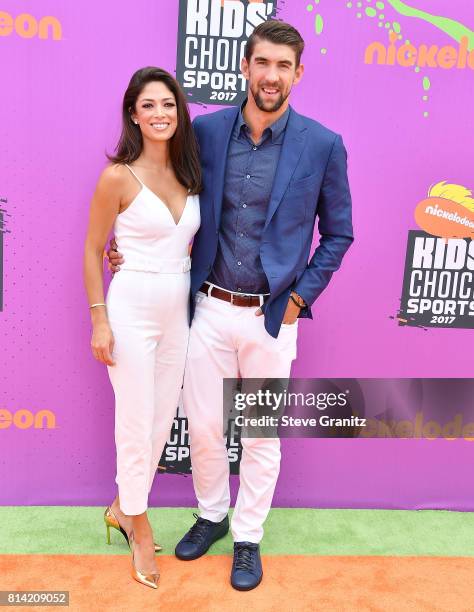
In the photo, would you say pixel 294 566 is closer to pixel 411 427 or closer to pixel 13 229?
pixel 411 427

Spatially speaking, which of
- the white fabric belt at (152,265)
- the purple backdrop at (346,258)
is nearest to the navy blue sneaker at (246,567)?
the purple backdrop at (346,258)

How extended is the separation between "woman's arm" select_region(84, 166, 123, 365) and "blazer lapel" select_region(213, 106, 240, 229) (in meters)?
0.34

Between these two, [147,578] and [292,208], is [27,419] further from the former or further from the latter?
[292,208]

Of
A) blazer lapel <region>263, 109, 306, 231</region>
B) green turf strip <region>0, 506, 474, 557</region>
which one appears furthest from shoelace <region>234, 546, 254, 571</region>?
blazer lapel <region>263, 109, 306, 231</region>

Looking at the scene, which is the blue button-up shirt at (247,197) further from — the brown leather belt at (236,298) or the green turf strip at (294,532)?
the green turf strip at (294,532)

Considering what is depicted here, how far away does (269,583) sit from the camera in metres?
2.52

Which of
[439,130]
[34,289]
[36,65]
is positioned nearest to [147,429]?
[34,289]

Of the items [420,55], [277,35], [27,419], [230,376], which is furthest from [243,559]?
[420,55]

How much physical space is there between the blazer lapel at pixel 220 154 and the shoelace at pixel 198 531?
127 centimetres

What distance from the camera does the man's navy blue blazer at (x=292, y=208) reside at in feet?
7.53

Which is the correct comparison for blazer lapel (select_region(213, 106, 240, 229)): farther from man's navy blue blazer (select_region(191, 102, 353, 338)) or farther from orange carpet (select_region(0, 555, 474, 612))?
orange carpet (select_region(0, 555, 474, 612))

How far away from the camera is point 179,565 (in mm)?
2598

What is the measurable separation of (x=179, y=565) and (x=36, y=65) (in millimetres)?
2086

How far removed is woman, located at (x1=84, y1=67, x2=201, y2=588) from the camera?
223 centimetres
